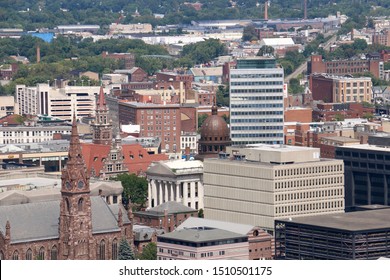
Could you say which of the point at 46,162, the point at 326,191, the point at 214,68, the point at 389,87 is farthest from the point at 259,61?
the point at 214,68

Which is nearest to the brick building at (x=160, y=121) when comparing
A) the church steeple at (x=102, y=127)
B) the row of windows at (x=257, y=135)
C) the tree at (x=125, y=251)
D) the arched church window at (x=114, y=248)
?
the row of windows at (x=257, y=135)

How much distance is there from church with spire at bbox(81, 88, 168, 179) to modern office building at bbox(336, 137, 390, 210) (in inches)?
637

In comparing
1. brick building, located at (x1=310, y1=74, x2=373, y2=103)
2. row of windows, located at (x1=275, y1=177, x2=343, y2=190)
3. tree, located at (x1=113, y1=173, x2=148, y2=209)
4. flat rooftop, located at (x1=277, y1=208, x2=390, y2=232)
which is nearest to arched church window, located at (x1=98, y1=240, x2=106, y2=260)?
flat rooftop, located at (x1=277, y1=208, x2=390, y2=232)

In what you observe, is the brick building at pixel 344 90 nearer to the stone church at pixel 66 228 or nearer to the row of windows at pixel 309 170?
the row of windows at pixel 309 170

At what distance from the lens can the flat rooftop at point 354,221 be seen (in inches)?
2106

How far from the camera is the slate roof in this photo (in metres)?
59.1

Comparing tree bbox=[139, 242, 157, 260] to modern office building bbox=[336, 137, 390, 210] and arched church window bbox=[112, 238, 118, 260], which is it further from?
modern office building bbox=[336, 137, 390, 210]

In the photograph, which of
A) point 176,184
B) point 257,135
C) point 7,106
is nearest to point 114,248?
point 176,184

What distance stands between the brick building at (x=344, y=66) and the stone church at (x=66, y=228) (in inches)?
4864

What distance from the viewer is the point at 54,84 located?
553 feet

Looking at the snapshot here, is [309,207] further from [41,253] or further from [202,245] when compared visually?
[202,245]

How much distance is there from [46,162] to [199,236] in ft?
148
